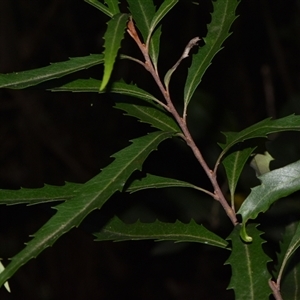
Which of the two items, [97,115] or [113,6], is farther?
[97,115]

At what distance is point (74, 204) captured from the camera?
0.77 meters

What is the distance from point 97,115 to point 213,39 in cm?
245

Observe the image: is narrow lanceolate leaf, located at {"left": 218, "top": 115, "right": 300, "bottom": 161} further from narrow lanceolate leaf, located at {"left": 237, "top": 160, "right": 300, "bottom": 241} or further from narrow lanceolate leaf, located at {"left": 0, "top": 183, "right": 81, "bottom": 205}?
narrow lanceolate leaf, located at {"left": 0, "top": 183, "right": 81, "bottom": 205}

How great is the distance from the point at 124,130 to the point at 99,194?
253 centimetres

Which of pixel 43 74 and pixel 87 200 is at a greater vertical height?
pixel 43 74

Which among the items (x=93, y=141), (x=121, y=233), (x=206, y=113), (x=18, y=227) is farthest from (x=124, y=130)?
(x=121, y=233)

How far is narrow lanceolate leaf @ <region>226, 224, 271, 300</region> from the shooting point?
877mm

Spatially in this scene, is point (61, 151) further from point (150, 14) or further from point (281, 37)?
point (150, 14)

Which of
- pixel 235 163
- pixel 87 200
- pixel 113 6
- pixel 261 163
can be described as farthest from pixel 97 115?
pixel 87 200

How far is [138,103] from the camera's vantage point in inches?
38.9

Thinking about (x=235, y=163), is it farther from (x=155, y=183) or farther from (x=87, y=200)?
(x=87, y=200)

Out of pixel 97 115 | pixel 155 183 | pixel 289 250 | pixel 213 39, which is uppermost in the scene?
pixel 213 39

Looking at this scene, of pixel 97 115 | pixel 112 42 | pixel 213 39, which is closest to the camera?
pixel 112 42

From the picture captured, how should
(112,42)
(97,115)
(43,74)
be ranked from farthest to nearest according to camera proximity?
(97,115) < (43,74) < (112,42)
